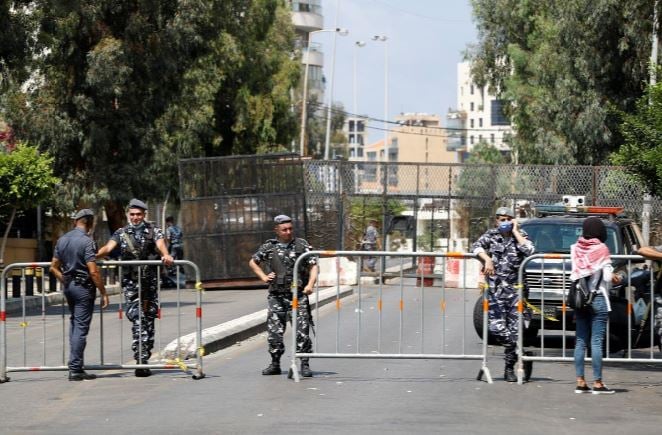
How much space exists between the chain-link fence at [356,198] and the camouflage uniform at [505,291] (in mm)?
17913

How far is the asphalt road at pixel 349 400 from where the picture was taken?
1036 cm

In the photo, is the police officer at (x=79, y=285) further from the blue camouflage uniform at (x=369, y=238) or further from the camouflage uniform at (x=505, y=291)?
Answer: the blue camouflage uniform at (x=369, y=238)

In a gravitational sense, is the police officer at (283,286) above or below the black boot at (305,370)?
above

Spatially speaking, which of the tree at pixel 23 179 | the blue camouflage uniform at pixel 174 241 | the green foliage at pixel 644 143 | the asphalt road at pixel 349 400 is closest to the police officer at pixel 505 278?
the asphalt road at pixel 349 400

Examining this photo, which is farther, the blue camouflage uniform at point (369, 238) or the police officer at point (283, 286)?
the blue camouflage uniform at point (369, 238)

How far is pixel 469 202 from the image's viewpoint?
116 feet

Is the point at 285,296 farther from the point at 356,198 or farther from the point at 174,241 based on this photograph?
the point at 356,198

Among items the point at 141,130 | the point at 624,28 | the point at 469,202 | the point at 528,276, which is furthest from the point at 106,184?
the point at 528,276

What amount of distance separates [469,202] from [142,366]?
2257 cm

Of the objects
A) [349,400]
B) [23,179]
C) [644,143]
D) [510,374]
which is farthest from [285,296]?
[23,179]

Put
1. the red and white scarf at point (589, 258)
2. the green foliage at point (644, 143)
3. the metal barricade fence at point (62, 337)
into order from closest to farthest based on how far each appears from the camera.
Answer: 1. the red and white scarf at point (589, 258)
2. the metal barricade fence at point (62, 337)
3. the green foliage at point (644, 143)

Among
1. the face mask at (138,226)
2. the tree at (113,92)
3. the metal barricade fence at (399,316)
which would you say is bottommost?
the metal barricade fence at (399,316)

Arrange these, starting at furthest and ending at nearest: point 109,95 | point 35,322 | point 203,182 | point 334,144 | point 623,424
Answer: point 334,144, point 109,95, point 203,182, point 35,322, point 623,424

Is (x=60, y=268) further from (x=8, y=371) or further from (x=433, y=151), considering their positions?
(x=433, y=151)
